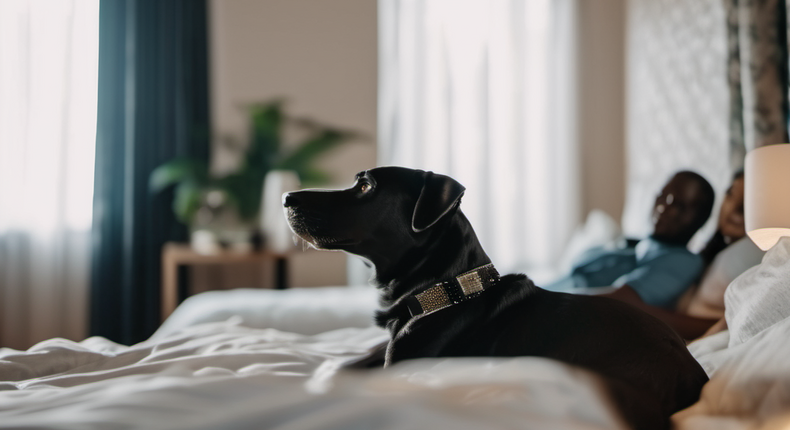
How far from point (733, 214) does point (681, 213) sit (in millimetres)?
132

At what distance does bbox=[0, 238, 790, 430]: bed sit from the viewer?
1.56 feet

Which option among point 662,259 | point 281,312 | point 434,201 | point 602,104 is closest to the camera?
point 434,201

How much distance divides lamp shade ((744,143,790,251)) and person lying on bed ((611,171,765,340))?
220 millimetres

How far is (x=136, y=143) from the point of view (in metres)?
3.13

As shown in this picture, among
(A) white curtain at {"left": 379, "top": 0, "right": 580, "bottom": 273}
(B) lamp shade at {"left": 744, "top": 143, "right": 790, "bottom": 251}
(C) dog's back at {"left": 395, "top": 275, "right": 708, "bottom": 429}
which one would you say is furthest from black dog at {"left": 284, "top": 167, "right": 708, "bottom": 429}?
(A) white curtain at {"left": 379, "top": 0, "right": 580, "bottom": 273}

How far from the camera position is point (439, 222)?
1.04m

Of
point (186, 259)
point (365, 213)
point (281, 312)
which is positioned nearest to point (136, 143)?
point (186, 259)

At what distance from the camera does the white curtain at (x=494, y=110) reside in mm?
3514

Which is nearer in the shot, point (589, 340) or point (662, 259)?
point (589, 340)

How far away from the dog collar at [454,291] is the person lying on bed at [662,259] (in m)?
0.62

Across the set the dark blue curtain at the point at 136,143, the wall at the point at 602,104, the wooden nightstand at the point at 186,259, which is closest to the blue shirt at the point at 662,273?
the wooden nightstand at the point at 186,259

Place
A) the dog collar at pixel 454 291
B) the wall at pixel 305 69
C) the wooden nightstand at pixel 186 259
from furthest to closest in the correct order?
the wall at pixel 305 69
the wooden nightstand at pixel 186 259
the dog collar at pixel 454 291

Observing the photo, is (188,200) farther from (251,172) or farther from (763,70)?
(763,70)

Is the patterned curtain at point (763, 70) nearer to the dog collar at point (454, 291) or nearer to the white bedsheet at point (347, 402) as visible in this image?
the dog collar at point (454, 291)
